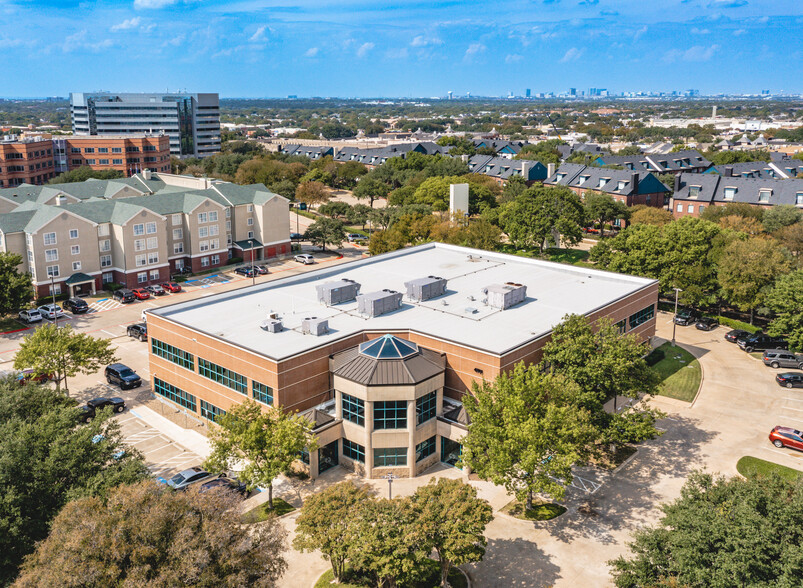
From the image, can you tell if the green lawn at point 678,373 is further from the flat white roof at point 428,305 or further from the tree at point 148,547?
the tree at point 148,547

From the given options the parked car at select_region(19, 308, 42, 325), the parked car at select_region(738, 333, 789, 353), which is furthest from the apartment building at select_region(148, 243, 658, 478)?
the parked car at select_region(19, 308, 42, 325)

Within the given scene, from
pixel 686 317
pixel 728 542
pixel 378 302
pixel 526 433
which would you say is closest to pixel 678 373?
pixel 686 317

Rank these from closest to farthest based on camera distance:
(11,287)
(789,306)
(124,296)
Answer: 1. (789,306)
2. (11,287)
3. (124,296)

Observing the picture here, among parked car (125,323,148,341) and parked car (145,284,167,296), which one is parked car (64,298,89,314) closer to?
parked car (145,284,167,296)

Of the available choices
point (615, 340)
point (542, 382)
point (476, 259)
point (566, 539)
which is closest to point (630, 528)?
point (566, 539)

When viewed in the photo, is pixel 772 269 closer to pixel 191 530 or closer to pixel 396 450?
pixel 396 450

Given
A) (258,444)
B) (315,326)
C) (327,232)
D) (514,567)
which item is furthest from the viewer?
(327,232)

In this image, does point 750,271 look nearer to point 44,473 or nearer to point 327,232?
point 327,232
